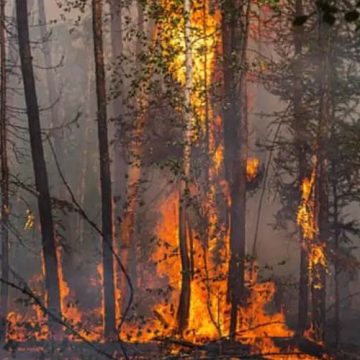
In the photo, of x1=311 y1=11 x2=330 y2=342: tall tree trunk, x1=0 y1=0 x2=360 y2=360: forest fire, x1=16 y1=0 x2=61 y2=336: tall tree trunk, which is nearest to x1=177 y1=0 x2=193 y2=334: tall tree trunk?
x1=0 y1=0 x2=360 y2=360: forest fire

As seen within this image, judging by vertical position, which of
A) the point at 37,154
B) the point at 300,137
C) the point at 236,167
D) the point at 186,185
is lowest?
the point at 186,185

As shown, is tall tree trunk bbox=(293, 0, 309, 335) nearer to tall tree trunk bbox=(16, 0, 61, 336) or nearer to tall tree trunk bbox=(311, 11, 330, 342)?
tall tree trunk bbox=(311, 11, 330, 342)

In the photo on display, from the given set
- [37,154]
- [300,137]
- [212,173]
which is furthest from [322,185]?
[37,154]

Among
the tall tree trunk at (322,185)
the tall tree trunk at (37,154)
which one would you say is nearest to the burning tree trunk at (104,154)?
the tall tree trunk at (37,154)

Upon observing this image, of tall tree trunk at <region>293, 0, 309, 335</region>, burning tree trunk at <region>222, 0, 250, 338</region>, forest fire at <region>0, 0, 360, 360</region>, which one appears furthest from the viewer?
burning tree trunk at <region>222, 0, 250, 338</region>

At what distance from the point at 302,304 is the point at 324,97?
17.6 ft

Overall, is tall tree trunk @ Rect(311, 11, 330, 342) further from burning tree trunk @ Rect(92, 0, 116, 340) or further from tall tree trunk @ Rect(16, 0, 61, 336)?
tall tree trunk @ Rect(16, 0, 61, 336)

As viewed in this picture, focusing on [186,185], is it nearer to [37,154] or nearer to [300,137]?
[300,137]

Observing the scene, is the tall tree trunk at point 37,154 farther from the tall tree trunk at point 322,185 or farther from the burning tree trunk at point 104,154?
the tall tree trunk at point 322,185

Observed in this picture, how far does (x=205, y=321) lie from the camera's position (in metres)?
14.8

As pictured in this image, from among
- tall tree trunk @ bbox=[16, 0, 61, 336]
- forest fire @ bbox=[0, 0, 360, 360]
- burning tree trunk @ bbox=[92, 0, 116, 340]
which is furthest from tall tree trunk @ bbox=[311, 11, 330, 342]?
tall tree trunk @ bbox=[16, 0, 61, 336]

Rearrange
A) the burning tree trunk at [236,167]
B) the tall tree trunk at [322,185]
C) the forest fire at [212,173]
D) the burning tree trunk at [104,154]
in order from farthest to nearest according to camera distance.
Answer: the burning tree trunk at [104,154], the burning tree trunk at [236,167], the tall tree trunk at [322,185], the forest fire at [212,173]

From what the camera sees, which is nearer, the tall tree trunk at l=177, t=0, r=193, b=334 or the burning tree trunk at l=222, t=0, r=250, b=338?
the tall tree trunk at l=177, t=0, r=193, b=334

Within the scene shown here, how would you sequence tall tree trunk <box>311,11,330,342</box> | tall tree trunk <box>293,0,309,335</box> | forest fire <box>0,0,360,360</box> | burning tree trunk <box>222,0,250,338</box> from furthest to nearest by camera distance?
1. burning tree trunk <box>222,0,250,338</box>
2. tall tree trunk <box>293,0,309,335</box>
3. tall tree trunk <box>311,11,330,342</box>
4. forest fire <box>0,0,360,360</box>
